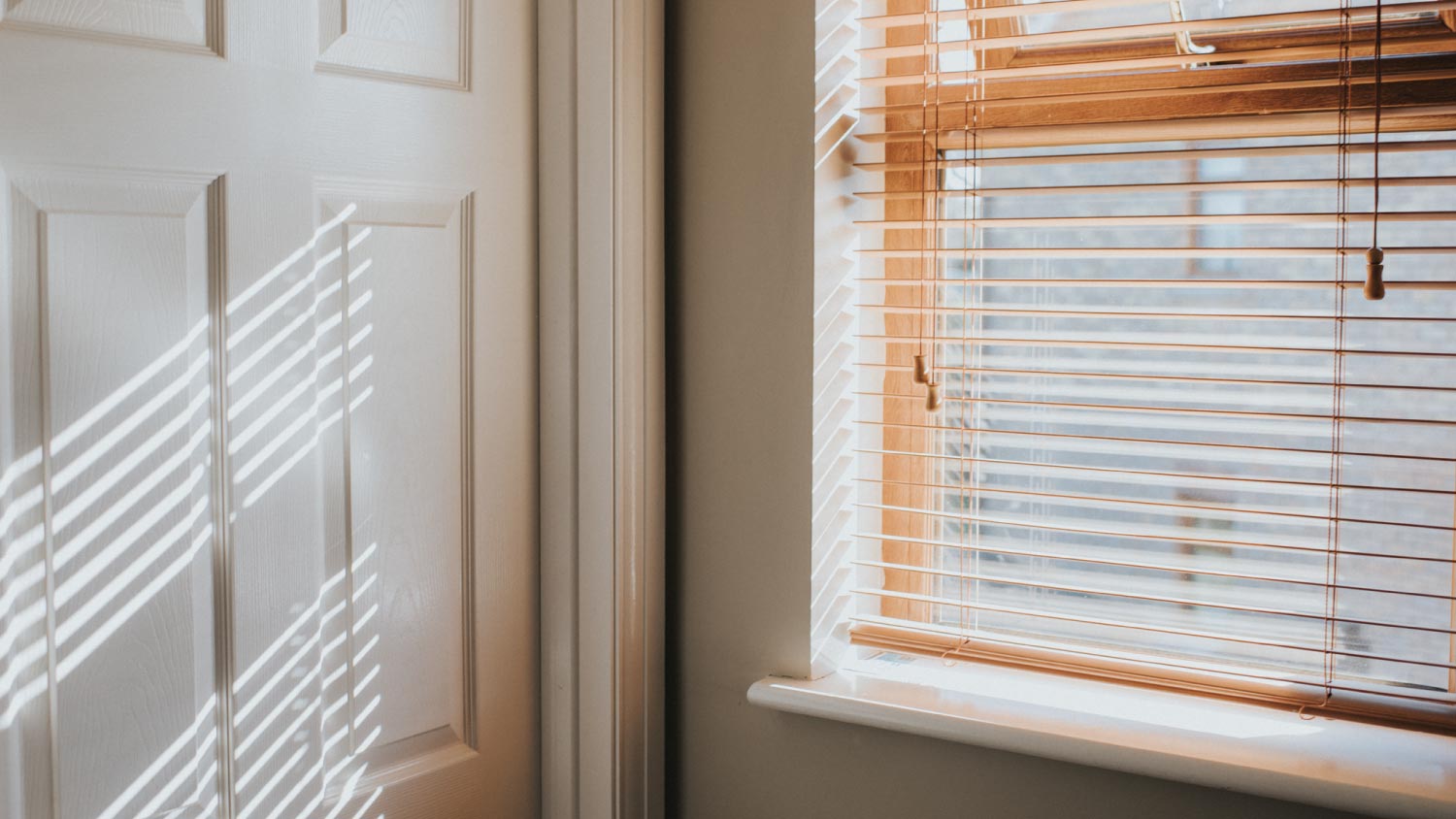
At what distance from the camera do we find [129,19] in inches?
40.8

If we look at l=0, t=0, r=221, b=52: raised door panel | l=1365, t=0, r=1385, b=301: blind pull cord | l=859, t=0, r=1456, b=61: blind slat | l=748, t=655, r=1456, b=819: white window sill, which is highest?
l=859, t=0, r=1456, b=61: blind slat

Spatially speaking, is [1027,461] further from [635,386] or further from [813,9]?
[813,9]

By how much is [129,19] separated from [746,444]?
793 mm

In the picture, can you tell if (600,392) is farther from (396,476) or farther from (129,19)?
(129,19)

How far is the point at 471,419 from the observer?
1362mm

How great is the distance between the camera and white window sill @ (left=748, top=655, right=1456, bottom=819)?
1070 mm

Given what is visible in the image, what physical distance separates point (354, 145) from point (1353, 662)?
120 cm

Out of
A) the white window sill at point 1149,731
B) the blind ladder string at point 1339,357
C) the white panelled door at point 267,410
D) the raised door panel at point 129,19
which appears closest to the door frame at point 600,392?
the white panelled door at point 267,410

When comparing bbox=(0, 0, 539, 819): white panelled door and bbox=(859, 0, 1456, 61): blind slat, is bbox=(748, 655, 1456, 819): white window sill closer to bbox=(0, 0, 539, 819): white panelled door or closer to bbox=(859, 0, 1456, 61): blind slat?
bbox=(0, 0, 539, 819): white panelled door

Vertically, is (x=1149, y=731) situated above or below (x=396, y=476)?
below

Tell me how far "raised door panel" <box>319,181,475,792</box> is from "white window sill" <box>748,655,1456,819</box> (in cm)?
39

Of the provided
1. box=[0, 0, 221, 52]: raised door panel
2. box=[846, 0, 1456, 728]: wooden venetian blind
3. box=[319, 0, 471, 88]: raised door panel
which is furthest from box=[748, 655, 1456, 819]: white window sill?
box=[0, 0, 221, 52]: raised door panel

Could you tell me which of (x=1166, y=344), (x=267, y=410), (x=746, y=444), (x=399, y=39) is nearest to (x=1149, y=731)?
(x=1166, y=344)

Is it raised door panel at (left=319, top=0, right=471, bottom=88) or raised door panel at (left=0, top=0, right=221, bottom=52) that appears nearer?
raised door panel at (left=0, top=0, right=221, bottom=52)
